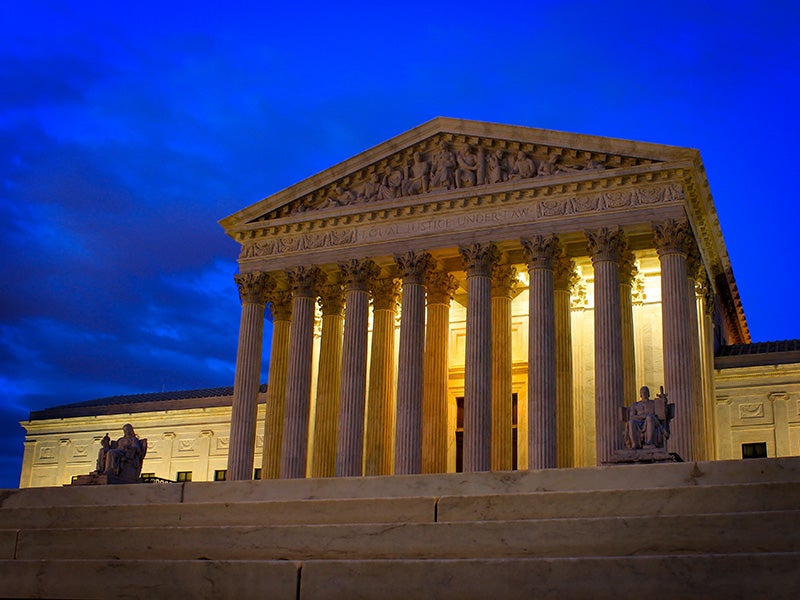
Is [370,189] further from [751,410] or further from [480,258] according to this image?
[751,410]

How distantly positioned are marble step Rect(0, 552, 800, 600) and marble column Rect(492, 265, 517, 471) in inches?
948

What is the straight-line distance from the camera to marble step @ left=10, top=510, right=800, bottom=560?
17.7 meters

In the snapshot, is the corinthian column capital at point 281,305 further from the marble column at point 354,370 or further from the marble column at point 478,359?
the marble column at point 478,359

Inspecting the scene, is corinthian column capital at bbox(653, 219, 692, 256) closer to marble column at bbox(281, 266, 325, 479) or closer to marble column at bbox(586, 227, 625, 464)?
marble column at bbox(586, 227, 625, 464)

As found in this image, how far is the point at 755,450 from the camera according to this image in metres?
47.1

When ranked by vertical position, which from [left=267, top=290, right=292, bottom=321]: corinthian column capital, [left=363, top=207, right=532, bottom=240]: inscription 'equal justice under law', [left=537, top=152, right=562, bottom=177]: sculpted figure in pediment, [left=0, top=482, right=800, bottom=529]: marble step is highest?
[left=537, top=152, right=562, bottom=177]: sculpted figure in pediment

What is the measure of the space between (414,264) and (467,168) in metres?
4.82

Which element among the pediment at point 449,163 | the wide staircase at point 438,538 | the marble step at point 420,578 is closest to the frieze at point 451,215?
the pediment at point 449,163

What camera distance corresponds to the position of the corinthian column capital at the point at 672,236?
1590 inches

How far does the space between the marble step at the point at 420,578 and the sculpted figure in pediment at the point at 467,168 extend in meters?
27.7

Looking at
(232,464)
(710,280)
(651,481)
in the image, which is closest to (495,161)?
(710,280)

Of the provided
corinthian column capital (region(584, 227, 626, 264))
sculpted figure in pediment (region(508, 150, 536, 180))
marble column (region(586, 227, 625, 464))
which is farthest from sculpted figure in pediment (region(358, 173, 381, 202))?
corinthian column capital (region(584, 227, 626, 264))

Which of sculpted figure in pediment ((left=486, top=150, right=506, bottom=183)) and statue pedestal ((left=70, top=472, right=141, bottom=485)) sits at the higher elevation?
sculpted figure in pediment ((left=486, top=150, right=506, bottom=183))

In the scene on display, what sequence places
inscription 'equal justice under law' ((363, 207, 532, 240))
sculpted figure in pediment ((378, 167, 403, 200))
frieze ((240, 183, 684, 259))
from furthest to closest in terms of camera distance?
sculpted figure in pediment ((378, 167, 403, 200))
inscription 'equal justice under law' ((363, 207, 532, 240))
frieze ((240, 183, 684, 259))
